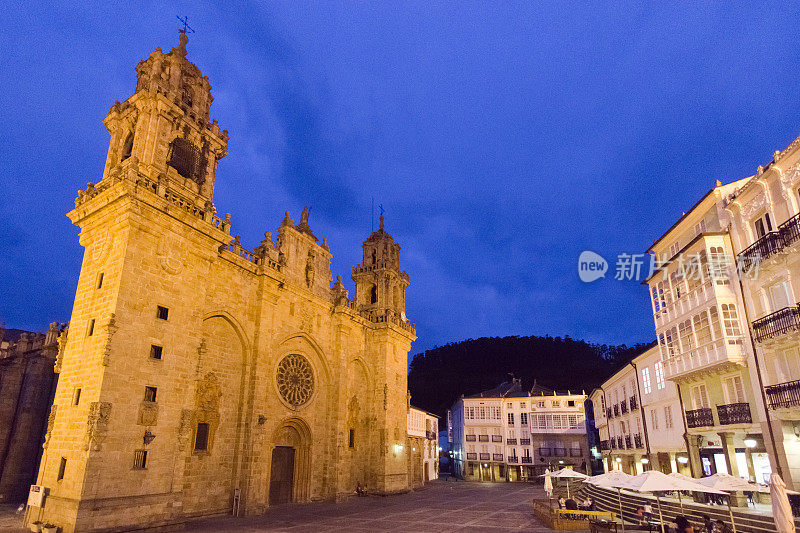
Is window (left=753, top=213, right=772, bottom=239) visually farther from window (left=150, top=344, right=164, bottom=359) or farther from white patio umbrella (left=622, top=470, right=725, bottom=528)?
window (left=150, top=344, right=164, bottom=359)

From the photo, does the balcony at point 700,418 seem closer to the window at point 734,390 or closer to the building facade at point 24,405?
the window at point 734,390

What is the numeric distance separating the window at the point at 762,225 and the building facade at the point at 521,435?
153 feet

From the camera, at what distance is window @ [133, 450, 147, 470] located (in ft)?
54.0

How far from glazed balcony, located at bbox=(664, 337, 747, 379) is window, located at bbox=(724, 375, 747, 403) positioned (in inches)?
35.3

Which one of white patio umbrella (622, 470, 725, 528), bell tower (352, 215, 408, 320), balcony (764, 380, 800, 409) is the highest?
bell tower (352, 215, 408, 320)

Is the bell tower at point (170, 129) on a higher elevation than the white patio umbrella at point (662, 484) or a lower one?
higher

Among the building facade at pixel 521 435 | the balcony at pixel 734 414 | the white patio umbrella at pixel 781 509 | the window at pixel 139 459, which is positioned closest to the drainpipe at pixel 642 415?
the balcony at pixel 734 414

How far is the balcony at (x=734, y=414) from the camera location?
821 inches

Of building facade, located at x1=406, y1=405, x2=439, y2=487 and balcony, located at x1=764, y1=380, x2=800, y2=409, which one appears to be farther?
building facade, located at x1=406, y1=405, x2=439, y2=487

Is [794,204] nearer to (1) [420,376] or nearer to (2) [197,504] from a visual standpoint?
(2) [197,504]

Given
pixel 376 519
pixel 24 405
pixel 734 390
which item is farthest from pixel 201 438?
pixel 734 390

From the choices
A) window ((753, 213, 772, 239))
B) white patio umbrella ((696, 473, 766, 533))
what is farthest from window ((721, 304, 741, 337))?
white patio umbrella ((696, 473, 766, 533))

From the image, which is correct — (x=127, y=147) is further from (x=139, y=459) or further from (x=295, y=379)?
(x=295, y=379)

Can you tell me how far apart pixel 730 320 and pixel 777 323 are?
8.54 feet
